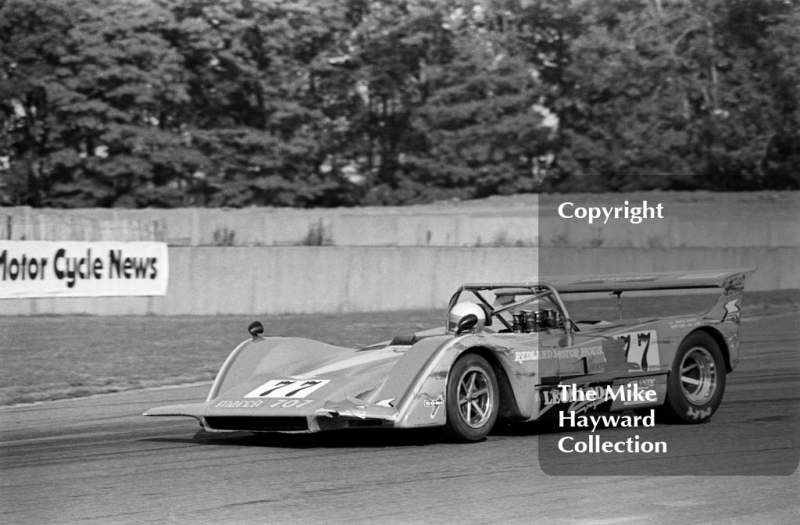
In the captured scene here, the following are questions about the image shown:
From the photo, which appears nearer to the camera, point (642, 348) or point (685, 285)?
point (642, 348)

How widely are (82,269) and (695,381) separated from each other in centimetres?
1245

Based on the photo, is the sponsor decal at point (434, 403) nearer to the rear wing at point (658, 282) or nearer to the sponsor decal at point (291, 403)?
the sponsor decal at point (291, 403)

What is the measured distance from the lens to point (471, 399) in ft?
25.1

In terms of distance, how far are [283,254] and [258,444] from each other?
14.1m

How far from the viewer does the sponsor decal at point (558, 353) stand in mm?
7855

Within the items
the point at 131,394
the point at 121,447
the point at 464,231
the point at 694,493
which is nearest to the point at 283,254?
the point at 464,231

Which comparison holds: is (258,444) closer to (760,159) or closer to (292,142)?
(292,142)

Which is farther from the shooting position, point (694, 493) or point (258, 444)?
point (258, 444)

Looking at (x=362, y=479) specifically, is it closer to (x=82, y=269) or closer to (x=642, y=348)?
(x=642, y=348)

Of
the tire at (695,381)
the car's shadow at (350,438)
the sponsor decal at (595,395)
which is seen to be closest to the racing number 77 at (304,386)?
the car's shadow at (350,438)

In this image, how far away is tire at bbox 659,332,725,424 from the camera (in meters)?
8.54

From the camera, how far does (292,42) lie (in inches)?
1262

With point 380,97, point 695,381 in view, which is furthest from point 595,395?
point 380,97

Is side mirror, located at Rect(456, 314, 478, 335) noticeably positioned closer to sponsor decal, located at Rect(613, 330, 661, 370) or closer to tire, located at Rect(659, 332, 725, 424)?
sponsor decal, located at Rect(613, 330, 661, 370)
